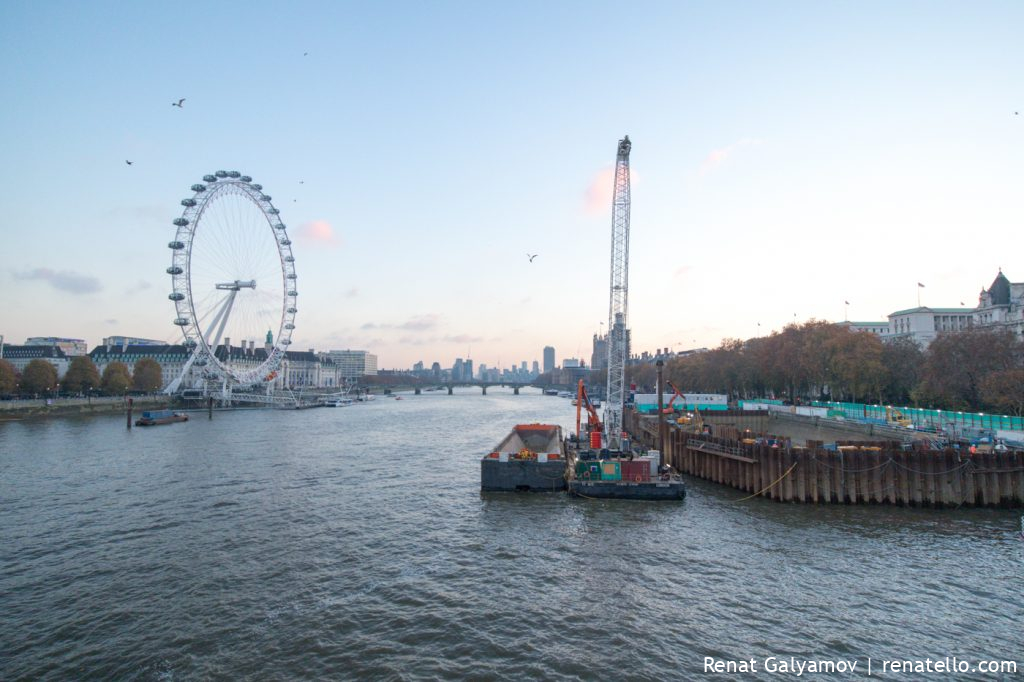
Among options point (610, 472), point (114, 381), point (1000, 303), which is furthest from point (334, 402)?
point (1000, 303)

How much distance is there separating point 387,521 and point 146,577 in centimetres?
1245

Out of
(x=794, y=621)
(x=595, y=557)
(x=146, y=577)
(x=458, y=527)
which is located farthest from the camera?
(x=458, y=527)

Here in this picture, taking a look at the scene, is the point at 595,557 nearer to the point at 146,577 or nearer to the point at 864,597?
the point at 864,597

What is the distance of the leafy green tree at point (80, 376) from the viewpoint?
122m

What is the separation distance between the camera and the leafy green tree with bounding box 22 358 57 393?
11288cm

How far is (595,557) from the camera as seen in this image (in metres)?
26.0

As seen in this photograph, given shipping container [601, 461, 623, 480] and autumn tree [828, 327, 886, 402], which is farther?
autumn tree [828, 327, 886, 402]

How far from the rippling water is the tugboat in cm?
5812

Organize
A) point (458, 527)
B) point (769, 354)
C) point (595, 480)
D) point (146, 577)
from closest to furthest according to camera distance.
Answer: point (146, 577), point (458, 527), point (595, 480), point (769, 354)

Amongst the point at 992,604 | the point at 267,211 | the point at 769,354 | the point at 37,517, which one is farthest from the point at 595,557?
the point at 267,211

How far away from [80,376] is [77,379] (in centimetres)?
89

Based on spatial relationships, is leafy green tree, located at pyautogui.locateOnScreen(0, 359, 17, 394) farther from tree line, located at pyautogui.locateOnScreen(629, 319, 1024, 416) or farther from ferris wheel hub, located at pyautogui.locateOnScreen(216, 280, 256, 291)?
tree line, located at pyautogui.locateOnScreen(629, 319, 1024, 416)

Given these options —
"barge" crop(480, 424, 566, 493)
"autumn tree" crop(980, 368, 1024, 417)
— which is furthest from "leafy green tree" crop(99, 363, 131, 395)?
"autumn tree" crop(980, 368, 1024, 417)

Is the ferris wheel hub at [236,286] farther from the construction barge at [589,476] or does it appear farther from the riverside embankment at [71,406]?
the construction barge at [589,476]
